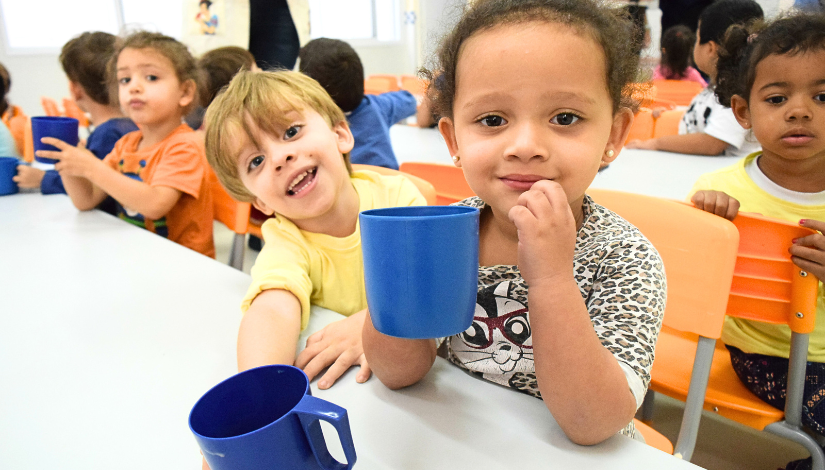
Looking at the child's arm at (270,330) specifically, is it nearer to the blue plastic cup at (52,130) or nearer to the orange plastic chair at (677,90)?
the blue plastic cup at (52,130)

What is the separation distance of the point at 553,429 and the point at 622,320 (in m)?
0.16

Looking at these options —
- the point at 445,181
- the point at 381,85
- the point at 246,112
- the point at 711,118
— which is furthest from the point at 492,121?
the point at 381,85

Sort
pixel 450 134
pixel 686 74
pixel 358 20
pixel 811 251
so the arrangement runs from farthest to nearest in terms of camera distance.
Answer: pixel 358 20, pixel 686 74, pixel 811 251, pixel 450 134

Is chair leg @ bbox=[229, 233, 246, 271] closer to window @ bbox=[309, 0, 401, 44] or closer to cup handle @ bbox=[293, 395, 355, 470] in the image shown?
cup handle @ bbox=[293, 395, 355, 470]

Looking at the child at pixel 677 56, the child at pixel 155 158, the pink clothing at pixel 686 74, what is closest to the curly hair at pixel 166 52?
the child at pixel 155 158

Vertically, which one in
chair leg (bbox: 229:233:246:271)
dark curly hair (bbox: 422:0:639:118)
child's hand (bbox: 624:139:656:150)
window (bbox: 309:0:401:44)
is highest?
window (bbox: 309:0:401:44)

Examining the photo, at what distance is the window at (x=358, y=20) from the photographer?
809 centimetres

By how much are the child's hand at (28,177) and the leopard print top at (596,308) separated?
73.0 inches

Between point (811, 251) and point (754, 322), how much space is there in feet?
1.23

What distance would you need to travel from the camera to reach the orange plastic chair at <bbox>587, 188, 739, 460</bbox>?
3.05 ft

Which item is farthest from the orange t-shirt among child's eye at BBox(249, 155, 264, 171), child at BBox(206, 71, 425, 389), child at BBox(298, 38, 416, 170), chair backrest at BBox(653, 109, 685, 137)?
chair backrest at BBox(653, 109, 685, 137)

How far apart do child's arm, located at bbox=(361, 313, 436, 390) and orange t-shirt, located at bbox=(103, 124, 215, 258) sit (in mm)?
1329

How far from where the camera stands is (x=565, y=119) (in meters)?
0.63

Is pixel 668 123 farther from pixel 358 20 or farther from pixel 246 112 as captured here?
pixel 358 20
